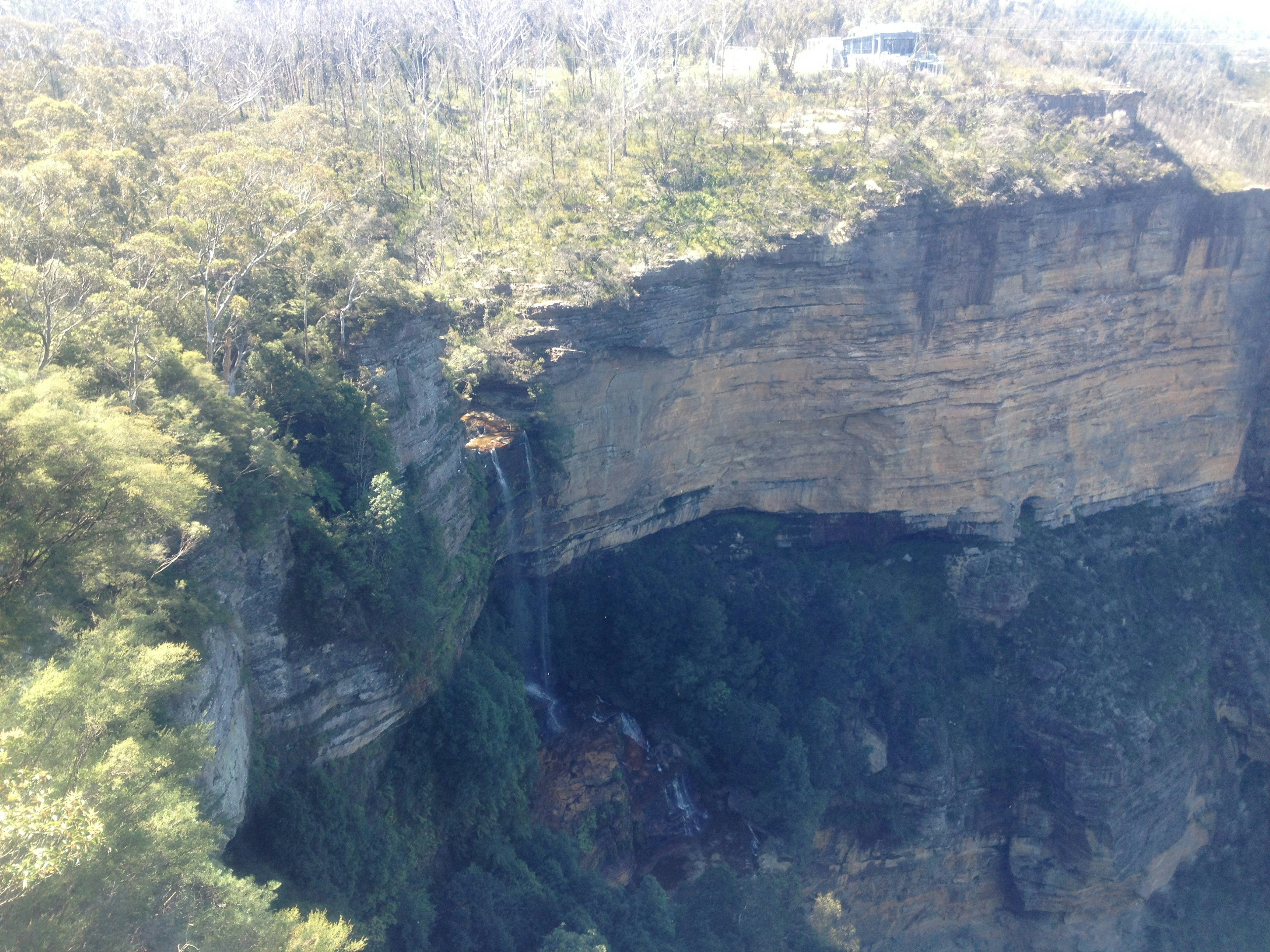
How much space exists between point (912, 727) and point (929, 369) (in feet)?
33.7

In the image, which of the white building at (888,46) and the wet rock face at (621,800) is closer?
the wet rock face at (621,800)

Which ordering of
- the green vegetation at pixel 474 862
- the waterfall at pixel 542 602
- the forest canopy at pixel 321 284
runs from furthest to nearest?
the waterfall at pixel 542 602 → the green vegetation at pixel 474 862 → the forest canopy at pixel 321 284

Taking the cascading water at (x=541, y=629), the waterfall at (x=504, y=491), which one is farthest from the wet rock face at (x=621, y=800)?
the waterfall at (x=504, y=491)

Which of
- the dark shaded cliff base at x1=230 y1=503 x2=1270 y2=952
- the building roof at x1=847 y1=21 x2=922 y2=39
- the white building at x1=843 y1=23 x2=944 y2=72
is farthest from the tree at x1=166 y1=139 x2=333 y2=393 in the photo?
the building roof at x1=847 y1=21 x2=922 y2=39

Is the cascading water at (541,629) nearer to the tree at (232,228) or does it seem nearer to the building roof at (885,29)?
the tree at (232,228)

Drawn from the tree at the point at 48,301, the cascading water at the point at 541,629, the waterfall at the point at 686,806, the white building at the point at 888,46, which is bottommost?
the waterfall at the point at 686,806

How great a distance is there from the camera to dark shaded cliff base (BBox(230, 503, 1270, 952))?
22312 millimetres

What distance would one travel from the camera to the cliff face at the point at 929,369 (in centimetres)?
2356

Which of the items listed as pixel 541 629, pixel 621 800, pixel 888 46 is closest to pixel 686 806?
pixel 621 800

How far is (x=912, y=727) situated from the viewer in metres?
25.5

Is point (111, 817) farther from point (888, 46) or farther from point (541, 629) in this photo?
point (888, 46)

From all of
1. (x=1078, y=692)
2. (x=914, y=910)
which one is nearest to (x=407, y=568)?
(x=914, y=910)

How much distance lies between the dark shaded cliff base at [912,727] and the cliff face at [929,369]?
66.1 inches

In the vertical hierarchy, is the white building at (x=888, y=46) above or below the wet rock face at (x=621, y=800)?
above
